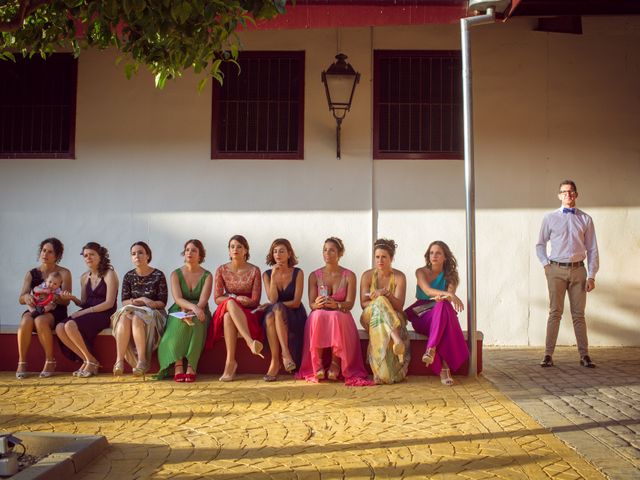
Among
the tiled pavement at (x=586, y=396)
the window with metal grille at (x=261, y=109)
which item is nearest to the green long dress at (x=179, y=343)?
the tiled pavement at (x=586, y=396)

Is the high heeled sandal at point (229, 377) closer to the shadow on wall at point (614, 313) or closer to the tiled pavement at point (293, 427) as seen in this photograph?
the tiled pavement at point (293, 427)

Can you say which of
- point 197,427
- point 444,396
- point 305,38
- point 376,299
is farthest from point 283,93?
point 197,427

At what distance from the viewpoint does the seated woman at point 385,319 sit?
7668mm

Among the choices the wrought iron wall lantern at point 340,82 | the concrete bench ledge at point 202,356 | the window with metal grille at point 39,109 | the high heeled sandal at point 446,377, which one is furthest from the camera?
the window with metal grille at point 39,109

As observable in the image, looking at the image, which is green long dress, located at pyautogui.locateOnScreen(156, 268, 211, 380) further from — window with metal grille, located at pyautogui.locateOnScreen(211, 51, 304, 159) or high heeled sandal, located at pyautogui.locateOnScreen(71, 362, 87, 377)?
window with metal grille, located at pyautogui.locateOnScreen(211, 51, 304, 159)

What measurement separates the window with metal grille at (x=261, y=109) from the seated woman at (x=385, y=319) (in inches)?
115

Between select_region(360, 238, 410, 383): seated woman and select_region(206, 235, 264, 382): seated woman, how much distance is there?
112 centimetres

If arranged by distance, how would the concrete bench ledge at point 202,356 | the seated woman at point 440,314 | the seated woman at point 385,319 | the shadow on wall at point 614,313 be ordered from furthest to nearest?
the shadow on wall at point 614,313 → the concrete bench ledge at point 202,356 → the seated woman at point 440,314 → the seated woman at point 385,319

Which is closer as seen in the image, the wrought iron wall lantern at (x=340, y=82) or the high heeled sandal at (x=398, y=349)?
the high heeled sandal at (x=398, y=349)

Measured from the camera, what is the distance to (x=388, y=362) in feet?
25.2

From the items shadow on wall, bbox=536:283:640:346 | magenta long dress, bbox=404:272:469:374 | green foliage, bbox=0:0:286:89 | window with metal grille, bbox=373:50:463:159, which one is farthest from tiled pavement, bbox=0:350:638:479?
window with metal grille, bbox=373:50:463:159

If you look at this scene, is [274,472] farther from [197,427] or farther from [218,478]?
[197,427]

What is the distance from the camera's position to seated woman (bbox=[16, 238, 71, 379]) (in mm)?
8117

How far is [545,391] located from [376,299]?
6.15 ft
